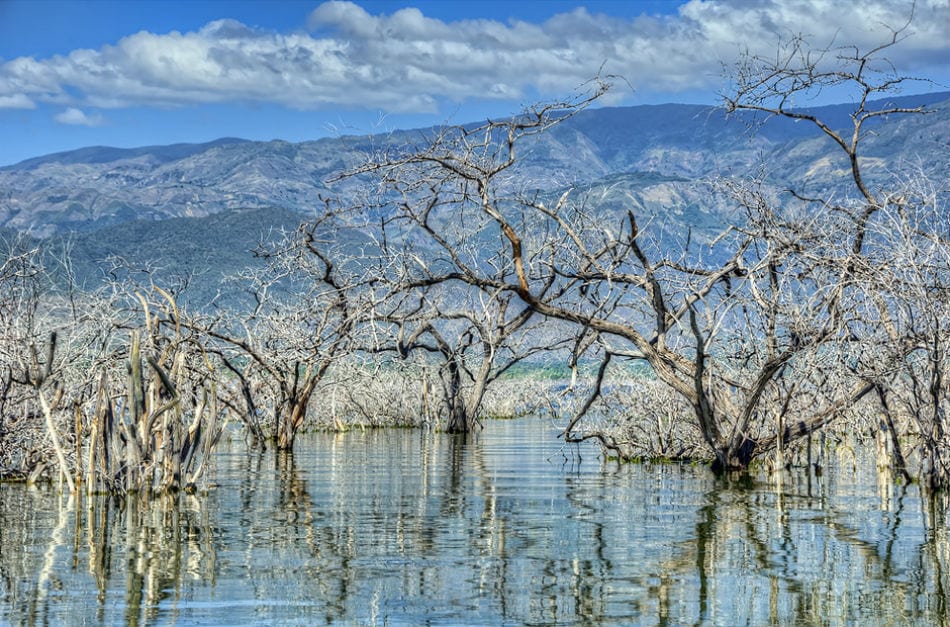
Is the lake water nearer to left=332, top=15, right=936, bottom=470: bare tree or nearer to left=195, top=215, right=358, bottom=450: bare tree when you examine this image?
left=332, top=15, right=936, bottom=470: bare tree

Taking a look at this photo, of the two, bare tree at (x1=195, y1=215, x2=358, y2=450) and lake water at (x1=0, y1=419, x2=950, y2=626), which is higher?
bare tree at (x1=195, y1=215, x2=358, y2=450)

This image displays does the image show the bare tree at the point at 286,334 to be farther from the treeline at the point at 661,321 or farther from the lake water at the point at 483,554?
the lake water at the point at 483,554

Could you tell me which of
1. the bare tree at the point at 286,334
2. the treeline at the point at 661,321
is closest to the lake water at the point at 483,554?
the treeline at the point at 661,321

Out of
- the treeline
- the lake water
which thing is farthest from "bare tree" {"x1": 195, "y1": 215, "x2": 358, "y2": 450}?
the lake water

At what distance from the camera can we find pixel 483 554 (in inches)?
503

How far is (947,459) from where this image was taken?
58.8 feet

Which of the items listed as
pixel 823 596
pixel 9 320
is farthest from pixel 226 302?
pixel 823 596

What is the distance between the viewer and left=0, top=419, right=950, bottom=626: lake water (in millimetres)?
9961

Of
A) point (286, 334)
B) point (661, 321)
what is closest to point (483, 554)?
point (661, 321)

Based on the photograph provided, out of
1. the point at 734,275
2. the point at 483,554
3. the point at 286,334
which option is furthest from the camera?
the point at 286,334

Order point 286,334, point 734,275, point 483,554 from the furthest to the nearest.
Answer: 1. point 286,334
2. point 734,275
3. point 483,554

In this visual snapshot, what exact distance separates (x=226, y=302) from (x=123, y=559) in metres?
169

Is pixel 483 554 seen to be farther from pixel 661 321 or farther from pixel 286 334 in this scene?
pixel 286 334

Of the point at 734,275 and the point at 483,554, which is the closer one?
the point at 483,554
